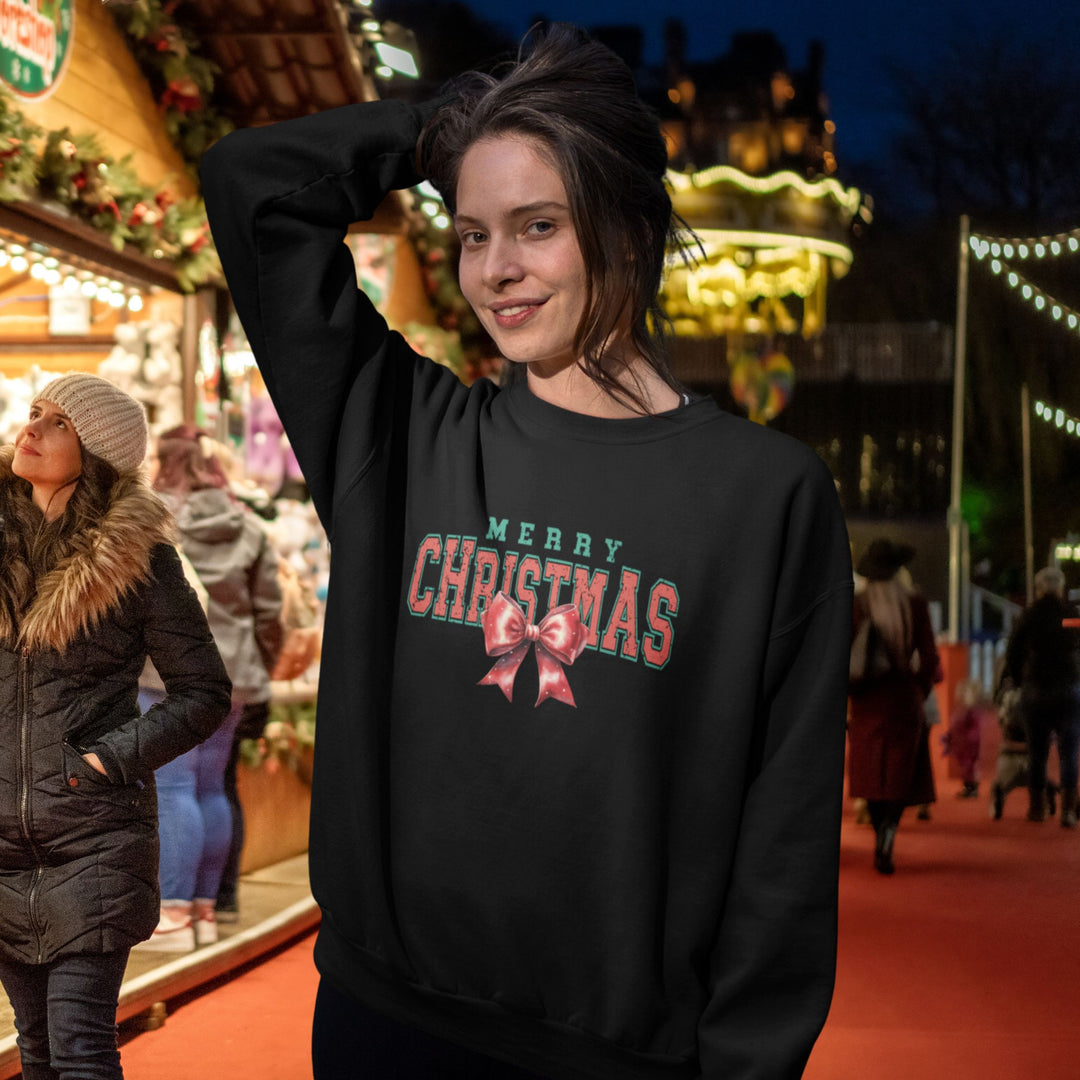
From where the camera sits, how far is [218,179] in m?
1.47

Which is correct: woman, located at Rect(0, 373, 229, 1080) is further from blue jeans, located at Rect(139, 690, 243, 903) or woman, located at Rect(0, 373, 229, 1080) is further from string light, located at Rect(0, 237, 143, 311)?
string light, located at Rect(0, 237, 143, 311)

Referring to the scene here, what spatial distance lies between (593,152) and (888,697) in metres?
6.32

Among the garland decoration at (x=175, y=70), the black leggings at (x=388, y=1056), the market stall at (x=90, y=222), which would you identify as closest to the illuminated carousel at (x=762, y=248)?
the garland decoration at (x=175, y=70)

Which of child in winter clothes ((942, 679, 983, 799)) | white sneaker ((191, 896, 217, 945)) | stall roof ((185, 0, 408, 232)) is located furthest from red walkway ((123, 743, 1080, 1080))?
stall roof ((185, 0, 408, 232))

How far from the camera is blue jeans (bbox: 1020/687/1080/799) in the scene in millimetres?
7977

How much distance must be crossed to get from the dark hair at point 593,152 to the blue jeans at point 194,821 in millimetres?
3223

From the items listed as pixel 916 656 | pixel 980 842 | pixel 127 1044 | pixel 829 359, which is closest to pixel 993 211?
pixel 916 656

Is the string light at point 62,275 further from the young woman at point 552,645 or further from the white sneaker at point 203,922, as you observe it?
the young woman at point 552,645

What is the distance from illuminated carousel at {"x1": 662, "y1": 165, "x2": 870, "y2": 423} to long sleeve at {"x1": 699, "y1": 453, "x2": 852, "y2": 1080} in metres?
15.1

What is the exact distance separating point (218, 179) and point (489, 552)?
1.54ft

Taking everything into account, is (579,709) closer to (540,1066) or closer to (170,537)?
(540,1066)

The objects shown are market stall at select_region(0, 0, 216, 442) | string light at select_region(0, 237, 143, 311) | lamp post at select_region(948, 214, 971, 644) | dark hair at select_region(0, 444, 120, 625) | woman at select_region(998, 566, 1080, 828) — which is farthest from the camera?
lamp post at select_region(948, 214, 971, 644)

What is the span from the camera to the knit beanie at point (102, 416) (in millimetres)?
2463

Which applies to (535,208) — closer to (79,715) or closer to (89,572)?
(89,572)
